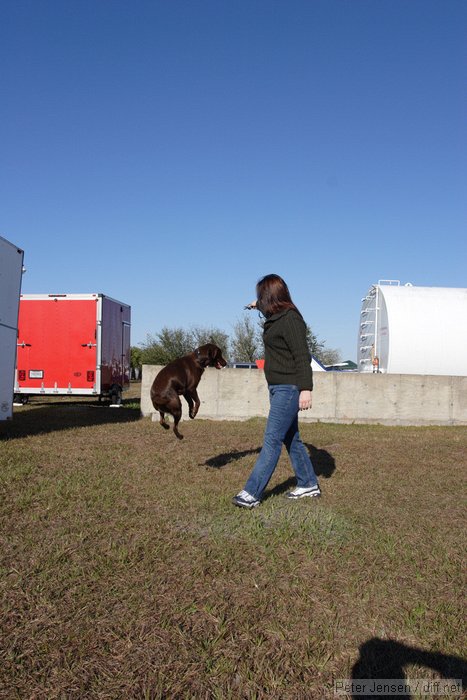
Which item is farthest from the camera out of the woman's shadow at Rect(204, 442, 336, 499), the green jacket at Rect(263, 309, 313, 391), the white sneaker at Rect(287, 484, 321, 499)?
the woman's shadow at Rect(204, 442, 336, 499)

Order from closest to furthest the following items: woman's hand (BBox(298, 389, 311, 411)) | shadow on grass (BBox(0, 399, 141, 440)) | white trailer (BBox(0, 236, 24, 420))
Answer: woman's hand (BBox(298, 389, 311, 411)) → white trailer (BBox(0, 236, 24, 420)) → shadow on grass (BBox(0, 399, 141, 440))

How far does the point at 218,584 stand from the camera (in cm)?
352

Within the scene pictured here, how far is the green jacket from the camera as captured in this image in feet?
17.1

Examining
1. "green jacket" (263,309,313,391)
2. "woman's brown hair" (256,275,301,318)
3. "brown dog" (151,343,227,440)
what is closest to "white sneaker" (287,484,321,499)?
"green jacket" (263,309,313,391)

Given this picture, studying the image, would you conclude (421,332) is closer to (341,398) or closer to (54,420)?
(341,398)

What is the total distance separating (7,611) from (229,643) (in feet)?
3.86

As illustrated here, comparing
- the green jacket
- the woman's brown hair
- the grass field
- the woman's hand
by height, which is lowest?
the grass field

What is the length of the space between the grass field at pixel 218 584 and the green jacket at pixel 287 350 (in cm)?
117

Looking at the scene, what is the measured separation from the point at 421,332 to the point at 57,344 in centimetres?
1065

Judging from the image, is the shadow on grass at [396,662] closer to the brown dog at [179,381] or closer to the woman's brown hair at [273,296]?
the woman's brown hair at [273,296]

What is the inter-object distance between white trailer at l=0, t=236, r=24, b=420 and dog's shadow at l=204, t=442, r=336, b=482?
4.53 meters

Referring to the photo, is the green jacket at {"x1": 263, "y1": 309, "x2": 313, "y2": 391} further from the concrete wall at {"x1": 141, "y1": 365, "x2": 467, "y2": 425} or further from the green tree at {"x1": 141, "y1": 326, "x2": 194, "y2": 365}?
the green tree at {"x1": 141, "y1": 326, "x2": 194, "y2": 365}

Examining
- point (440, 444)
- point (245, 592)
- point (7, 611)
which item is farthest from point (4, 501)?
point (440, 444)

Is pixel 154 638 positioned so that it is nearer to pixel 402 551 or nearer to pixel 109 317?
pixel 402 551
